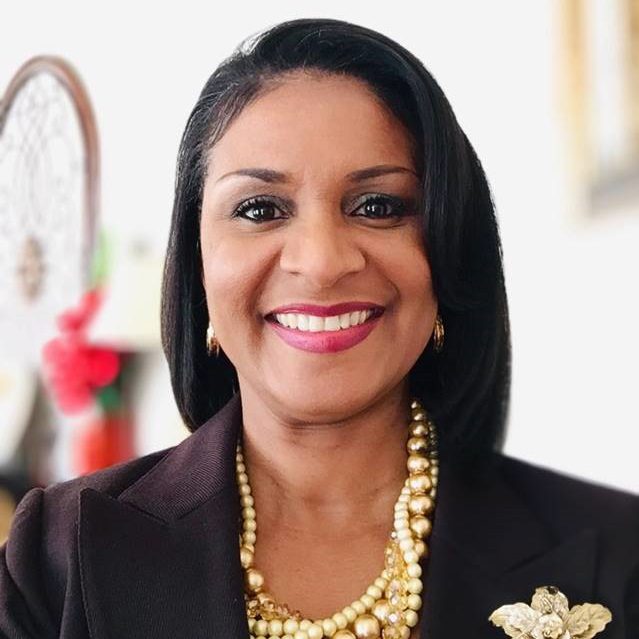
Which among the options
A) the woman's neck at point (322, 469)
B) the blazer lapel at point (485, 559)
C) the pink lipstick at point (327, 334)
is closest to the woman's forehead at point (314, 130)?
the pink lipstick at point (327, 334)

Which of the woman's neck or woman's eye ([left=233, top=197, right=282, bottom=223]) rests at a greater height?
woman's eye ([left=233, top=197, right=282, bottom=223])

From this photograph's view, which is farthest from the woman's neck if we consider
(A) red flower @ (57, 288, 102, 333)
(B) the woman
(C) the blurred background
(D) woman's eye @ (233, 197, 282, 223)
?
(A) red flower @ (57, 288, 102, 333)

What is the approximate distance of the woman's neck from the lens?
1.20m

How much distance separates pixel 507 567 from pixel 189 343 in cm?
44

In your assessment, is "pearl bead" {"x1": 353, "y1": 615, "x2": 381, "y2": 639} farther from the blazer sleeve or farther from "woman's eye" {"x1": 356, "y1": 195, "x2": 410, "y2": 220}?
"woman's eye" {"x1": 356, "y1": 195, "x2": 410, "y2": 220}

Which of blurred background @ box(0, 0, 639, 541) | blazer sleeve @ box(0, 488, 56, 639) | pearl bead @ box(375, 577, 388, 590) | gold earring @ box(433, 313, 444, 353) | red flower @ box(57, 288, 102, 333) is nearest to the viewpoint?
blazer sleeve @ box(0, 488, 56, 639)

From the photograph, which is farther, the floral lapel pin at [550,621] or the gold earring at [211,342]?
the gold earring at [211,342]

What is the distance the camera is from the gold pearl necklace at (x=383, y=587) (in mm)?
1111

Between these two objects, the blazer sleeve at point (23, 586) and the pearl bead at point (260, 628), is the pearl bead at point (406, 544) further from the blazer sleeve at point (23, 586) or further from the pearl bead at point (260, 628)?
the blazer sleeve at point (23, 586)

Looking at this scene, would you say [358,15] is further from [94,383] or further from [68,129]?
[94,383]

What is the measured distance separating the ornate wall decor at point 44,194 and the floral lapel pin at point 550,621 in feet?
4.04

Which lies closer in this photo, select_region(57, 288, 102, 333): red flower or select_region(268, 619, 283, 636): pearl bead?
select_region(268, 619, 283, 636): pearl bead

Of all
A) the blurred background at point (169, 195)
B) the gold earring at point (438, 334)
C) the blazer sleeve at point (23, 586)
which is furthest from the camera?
the blurred background at point (169, 195)

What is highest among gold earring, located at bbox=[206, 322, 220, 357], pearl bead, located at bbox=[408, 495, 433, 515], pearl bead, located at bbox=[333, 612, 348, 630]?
gold earring, located at bbox=[206, 322, 220, 357]
